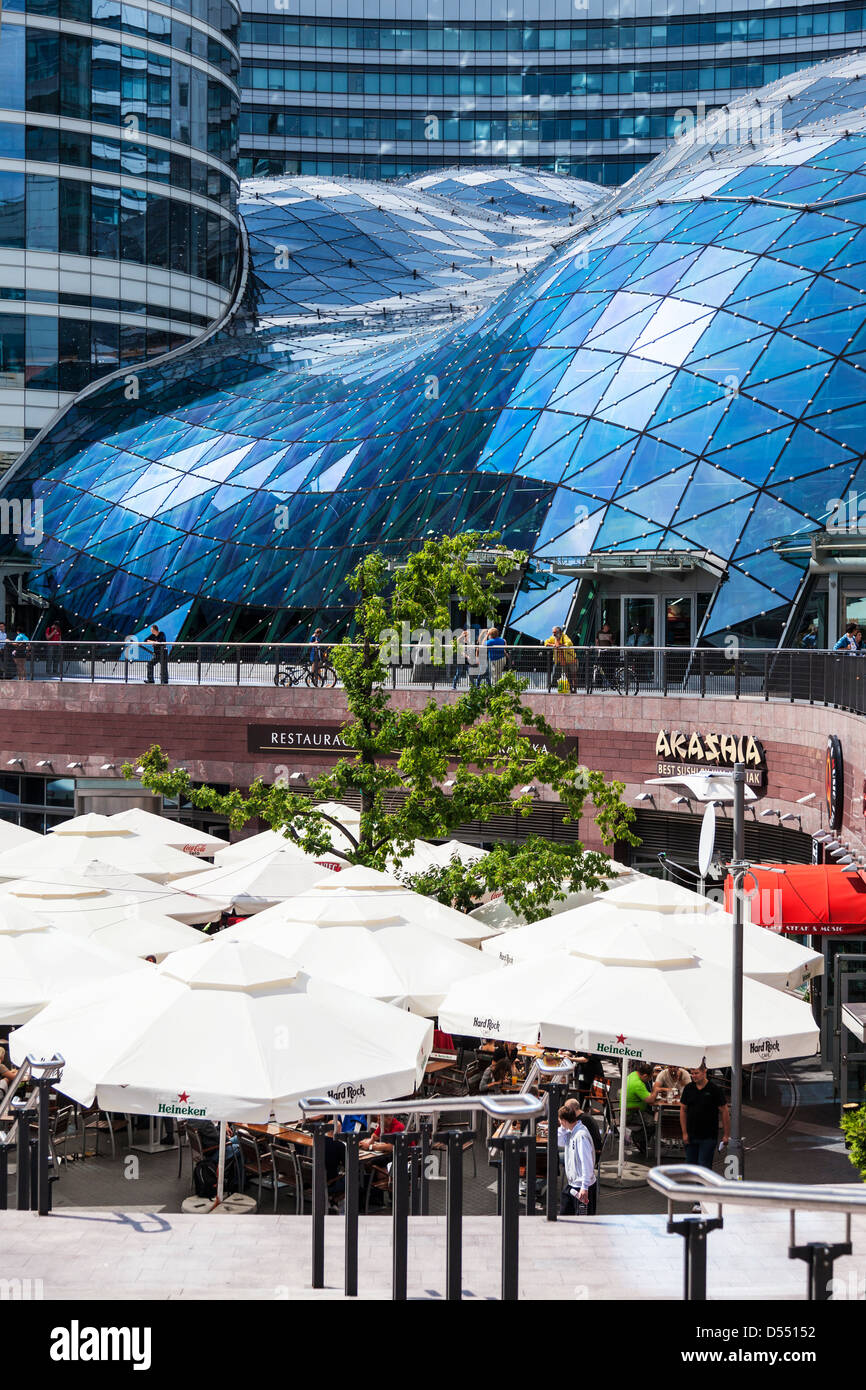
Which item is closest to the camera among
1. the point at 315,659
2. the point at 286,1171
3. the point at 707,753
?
the point at 286,1171

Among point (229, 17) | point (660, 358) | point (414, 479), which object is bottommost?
point (414, 479)

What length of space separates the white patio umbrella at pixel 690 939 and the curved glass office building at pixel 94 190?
39.3 meters

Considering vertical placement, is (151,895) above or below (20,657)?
below

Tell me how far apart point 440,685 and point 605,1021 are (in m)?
16.0

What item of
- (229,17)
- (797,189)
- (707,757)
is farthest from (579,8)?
(707,757)

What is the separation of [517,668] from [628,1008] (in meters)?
15.5

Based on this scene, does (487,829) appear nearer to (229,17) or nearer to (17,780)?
(17,780)

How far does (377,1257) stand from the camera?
32.9 feet

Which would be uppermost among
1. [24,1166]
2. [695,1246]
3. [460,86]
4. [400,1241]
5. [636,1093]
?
[460,86]

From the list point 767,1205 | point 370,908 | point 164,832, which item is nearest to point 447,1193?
point 767,1205

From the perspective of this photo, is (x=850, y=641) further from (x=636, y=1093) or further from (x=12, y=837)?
(x=12, y=837)

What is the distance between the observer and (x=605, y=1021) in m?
14.6

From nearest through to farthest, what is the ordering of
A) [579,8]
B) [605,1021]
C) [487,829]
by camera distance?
[605,1021] → [487,829] → [579,8]

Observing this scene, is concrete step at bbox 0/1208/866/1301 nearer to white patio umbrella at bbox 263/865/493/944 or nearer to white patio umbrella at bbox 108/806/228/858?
white patio umbrella at bbox 263/865/493/944
